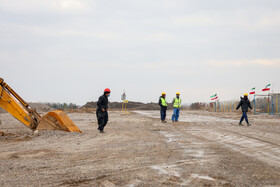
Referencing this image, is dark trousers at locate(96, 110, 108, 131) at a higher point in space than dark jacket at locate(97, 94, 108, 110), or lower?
lower

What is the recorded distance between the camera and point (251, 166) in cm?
641

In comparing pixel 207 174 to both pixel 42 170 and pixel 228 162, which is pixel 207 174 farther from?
pixel 42 170

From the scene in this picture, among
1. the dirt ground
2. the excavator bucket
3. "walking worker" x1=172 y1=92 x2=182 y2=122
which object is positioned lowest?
the dirt ground

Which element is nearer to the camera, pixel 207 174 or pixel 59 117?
pixel 207 174

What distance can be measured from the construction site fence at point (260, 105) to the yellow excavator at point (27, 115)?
25.5 m

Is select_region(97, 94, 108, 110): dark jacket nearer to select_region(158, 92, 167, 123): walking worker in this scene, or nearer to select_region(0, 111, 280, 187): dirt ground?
select_region(0, 111, 280, 187): dirt ground

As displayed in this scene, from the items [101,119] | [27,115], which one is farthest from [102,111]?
[27,115]

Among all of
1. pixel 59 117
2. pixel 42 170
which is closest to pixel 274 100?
pixel 59 117

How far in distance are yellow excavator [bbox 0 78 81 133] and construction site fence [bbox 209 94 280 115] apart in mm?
25517

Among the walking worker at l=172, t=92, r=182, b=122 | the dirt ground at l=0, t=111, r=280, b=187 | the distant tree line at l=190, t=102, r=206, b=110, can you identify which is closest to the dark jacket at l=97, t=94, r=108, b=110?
the dirt ground at l=0, t=111, r=280, b=187

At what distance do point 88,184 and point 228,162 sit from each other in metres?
3.19

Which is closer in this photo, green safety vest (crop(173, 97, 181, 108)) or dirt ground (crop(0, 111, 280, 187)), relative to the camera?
dirt ground (crop(0, 111, 280, 187))

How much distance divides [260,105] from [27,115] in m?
37.0

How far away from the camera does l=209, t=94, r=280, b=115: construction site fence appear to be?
1355 inches
